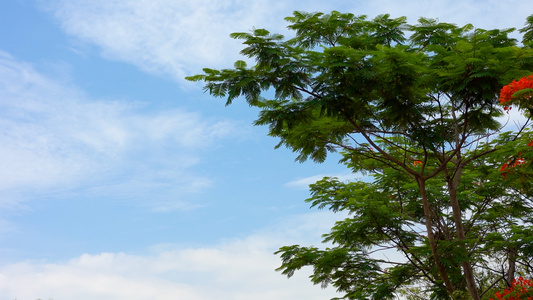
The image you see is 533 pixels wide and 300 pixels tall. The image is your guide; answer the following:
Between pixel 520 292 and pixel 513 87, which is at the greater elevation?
pixel 513 87

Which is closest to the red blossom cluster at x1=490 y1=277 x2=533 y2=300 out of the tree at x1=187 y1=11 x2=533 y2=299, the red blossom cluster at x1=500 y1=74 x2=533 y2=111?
the tree at x1=187 y1=11 x2=533 y2=299

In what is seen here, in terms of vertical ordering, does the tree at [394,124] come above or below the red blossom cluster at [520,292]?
above

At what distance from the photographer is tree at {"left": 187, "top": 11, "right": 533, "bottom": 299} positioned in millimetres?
8023

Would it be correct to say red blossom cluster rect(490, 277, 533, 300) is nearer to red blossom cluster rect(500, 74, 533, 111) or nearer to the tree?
the tree

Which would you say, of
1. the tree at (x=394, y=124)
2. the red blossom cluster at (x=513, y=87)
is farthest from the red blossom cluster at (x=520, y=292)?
the red blossom cluster at (x=513, y=87)

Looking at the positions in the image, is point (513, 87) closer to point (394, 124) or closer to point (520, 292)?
point (394, 124)

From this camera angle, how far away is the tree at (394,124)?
26.3ft

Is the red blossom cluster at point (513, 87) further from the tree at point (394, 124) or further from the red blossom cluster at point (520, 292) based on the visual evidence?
the red blossom cluster at point (520, 292)

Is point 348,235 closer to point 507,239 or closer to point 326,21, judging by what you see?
point 507,239

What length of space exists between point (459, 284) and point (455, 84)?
5989 millimetres

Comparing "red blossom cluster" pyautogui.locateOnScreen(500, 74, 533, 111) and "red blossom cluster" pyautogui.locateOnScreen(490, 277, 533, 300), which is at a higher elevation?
"red blossom cluster" pyautogui.locateOnScreen(500, 74, 533, 111)

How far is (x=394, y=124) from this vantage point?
9562mm

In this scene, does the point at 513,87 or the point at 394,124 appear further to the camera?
the point at 394,124

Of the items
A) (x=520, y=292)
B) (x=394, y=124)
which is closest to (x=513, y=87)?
(x=394, y=124)
